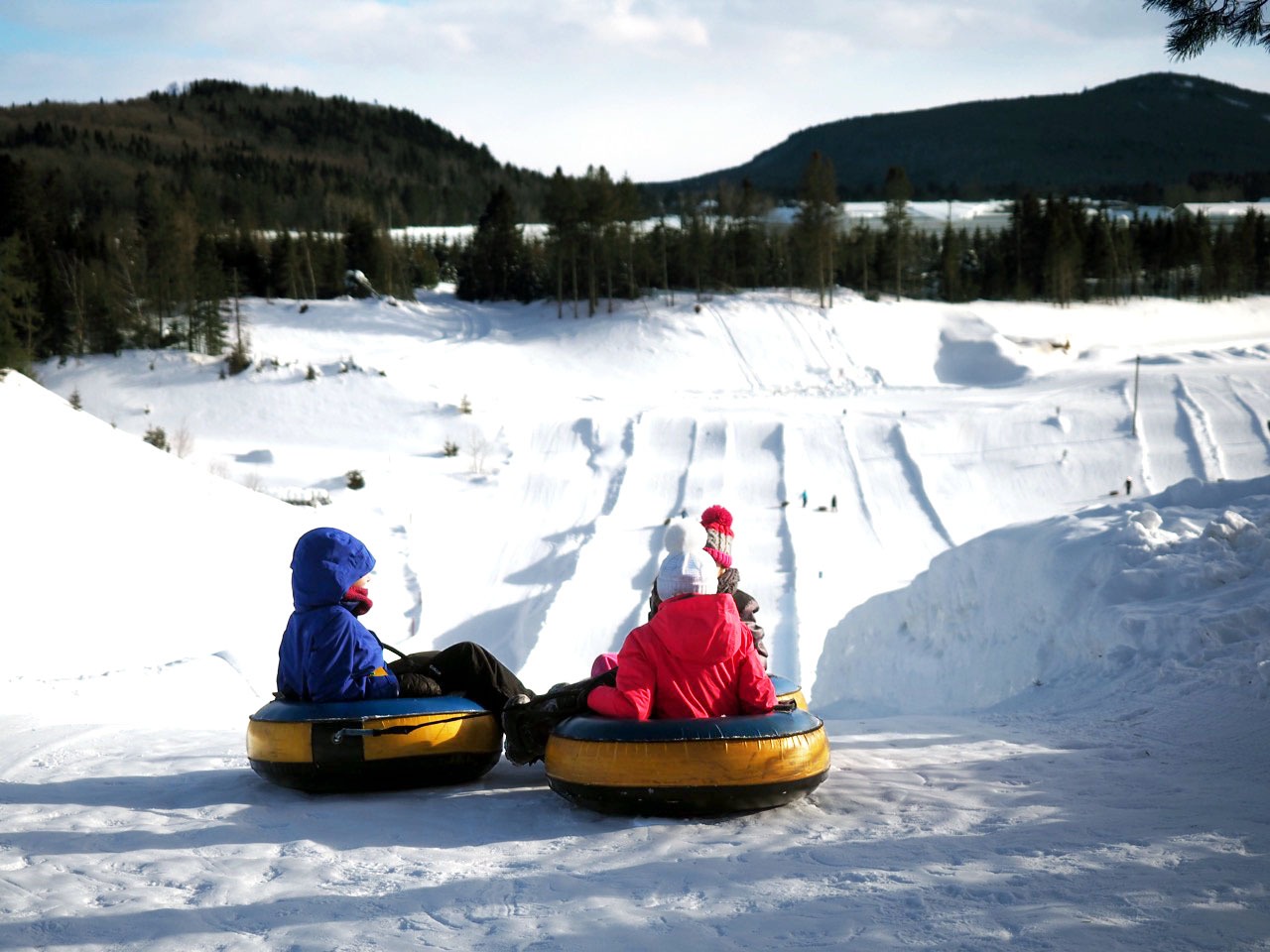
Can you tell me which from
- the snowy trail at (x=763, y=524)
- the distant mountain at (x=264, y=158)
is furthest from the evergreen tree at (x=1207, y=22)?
the distant mountain at (x=264, y=158)

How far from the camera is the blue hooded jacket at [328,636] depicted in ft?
16.4

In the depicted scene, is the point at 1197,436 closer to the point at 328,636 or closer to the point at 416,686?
the point at 416,686

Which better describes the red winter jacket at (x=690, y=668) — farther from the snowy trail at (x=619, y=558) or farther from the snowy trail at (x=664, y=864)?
the snowy trail at (x=619, y=558)

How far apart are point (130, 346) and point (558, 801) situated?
3359 cm

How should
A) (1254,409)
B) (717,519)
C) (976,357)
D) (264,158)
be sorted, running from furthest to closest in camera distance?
(264,158)
(976,357)
(1254,409)
(717,519)

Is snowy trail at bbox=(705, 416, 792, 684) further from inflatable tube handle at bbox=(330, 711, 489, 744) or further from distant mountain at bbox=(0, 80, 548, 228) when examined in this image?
distant mountain at bbox=(0, 80, 548, 228)

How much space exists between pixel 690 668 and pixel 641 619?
38.6ft

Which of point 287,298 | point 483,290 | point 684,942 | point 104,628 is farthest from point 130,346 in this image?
point 684,942

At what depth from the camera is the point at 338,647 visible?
202 inches

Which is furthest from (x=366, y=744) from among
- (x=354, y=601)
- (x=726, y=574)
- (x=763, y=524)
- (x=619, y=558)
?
(x=763, y=524)

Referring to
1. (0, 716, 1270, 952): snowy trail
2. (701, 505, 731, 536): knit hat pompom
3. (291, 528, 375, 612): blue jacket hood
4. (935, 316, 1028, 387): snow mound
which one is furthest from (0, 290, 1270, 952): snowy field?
(935, 316, 1028, 387): snow mound

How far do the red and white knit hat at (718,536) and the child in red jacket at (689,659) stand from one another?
1.24m

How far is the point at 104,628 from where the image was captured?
11.2 meters

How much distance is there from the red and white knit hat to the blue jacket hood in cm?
198
